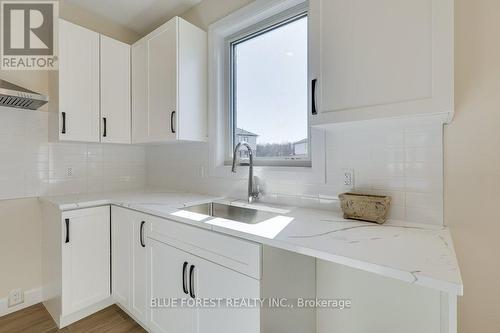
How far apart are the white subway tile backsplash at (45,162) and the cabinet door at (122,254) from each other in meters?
0.67

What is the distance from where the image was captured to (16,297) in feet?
6.45

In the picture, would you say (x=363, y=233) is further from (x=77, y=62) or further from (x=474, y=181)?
(x=77, y=62)

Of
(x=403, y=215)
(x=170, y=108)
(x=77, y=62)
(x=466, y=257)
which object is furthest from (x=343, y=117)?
(x=77, y=62)

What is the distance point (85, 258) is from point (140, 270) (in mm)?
491

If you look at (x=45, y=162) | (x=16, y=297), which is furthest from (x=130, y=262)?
(x=45, y=162)

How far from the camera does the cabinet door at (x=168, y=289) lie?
138 cm

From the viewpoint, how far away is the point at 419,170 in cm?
121

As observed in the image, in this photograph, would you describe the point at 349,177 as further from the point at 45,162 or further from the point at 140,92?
the point at 45,162

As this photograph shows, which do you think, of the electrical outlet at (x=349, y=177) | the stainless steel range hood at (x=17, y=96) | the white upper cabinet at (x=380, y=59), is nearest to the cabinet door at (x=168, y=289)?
the electrical outlet at (x=349, y=177)

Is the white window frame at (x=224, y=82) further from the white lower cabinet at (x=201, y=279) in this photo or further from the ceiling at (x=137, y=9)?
→ the white lower cabinet at (x=201, y=279)

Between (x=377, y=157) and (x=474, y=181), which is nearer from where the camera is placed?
(x=474, y=181)

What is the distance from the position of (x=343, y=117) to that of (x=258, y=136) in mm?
946

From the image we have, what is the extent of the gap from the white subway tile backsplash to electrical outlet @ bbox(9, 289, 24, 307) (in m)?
0.76

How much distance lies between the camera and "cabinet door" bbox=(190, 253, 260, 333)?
1.07m
